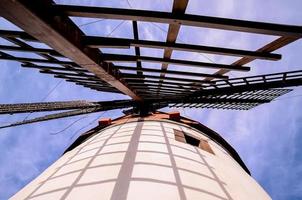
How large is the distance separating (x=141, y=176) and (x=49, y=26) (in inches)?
116

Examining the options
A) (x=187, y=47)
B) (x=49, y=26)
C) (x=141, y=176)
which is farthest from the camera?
(x=141, y=176)

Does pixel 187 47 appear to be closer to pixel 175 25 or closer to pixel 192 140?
pixel 175 25

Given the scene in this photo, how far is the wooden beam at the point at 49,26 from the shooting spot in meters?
2.47

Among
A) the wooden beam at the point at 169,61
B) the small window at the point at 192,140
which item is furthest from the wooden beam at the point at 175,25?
the small window at the point at 192,140

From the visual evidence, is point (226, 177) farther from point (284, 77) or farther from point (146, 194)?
point (284, 77)

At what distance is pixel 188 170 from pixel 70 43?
3.34 meters

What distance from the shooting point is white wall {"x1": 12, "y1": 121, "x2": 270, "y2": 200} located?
430 centimetres

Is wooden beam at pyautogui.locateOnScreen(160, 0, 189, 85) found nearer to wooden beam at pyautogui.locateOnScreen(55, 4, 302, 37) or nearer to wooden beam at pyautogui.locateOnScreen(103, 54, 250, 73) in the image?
wooden beam at pyautogui.locateOnScreen(55, 4, 302, 37)

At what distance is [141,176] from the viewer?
473cm

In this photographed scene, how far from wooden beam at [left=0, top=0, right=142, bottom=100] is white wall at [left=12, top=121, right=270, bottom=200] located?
2.03 m

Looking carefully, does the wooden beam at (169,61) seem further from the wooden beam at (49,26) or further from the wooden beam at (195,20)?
the wooden beam at (195,20)

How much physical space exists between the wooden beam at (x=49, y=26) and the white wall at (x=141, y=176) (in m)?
2.03

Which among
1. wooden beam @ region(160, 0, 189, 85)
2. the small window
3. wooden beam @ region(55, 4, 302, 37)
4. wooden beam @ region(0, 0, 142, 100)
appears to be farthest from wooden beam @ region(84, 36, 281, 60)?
the small window

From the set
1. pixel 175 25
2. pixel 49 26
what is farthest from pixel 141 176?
pixel 49 26
